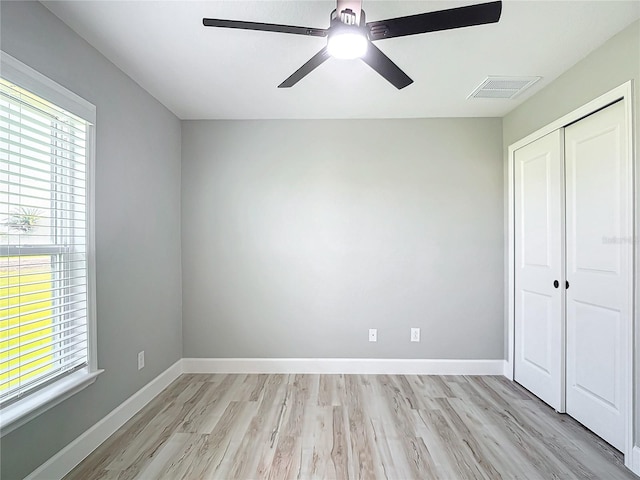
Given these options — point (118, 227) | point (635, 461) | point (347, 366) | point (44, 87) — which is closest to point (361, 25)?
point (44, 87)

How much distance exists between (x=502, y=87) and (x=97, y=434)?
3701 mm

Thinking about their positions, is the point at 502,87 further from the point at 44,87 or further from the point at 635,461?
Answer: the point at 44,87

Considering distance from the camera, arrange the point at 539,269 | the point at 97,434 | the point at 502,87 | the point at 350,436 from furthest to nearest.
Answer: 1. the point at 539,269
2. the point at 502,87
3. the point at 350,436
4. the point at 97,434

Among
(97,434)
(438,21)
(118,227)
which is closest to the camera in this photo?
(438,21)

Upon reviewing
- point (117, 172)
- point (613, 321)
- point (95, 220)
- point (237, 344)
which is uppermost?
point (117, 172)

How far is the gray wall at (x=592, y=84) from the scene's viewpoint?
194cm

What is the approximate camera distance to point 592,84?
7.41 ft

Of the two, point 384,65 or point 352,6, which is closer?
point 352,6

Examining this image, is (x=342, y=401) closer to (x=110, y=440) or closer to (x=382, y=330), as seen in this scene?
(x=382, y=330)

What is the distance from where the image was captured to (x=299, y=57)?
231cm

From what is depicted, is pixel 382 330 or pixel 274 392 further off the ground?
pixel 382 330

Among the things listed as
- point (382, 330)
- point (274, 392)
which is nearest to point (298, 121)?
point (382, 330)

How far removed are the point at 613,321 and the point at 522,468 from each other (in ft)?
3.37

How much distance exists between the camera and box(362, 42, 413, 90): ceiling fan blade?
5.56 feet
